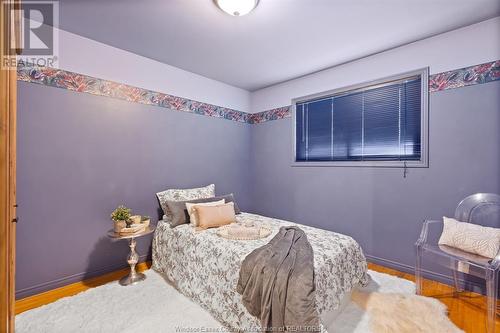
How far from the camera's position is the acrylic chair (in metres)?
1.76

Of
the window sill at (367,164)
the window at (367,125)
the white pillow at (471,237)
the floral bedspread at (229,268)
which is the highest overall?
the window at (367,125)

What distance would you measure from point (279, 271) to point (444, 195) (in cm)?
208

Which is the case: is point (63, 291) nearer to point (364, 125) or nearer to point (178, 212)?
point (178, 212)

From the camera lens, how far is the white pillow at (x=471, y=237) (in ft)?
6.20

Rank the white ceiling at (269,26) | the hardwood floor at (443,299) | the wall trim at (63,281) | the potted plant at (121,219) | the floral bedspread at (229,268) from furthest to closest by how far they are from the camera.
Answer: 1. the potted plant at (121,219)
2. the wall trim at (63,281)
3. the white ceiling at (269,26)
4. the hardwood floor at (443,299)
5. the floral bedspread at (229,268)

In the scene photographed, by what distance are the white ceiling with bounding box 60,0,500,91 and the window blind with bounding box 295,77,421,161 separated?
526mm

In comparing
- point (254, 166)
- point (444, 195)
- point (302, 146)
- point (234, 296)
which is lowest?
point (234, 296)

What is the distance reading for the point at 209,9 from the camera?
202 cm

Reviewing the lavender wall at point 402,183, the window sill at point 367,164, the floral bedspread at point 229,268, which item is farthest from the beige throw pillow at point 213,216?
the window sill at point 367,164

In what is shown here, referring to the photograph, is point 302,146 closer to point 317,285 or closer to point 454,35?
point 454,35

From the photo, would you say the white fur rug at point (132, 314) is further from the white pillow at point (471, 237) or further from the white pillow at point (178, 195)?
the white pillow at point (178, 195)

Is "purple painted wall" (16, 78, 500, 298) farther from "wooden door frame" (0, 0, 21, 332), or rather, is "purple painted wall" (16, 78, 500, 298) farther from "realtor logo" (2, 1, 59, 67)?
"wooden door frame" (0, 0, 21, 332)

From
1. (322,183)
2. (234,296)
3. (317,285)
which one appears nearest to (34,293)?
(234,296)

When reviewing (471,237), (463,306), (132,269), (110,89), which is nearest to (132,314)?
(132,269)
